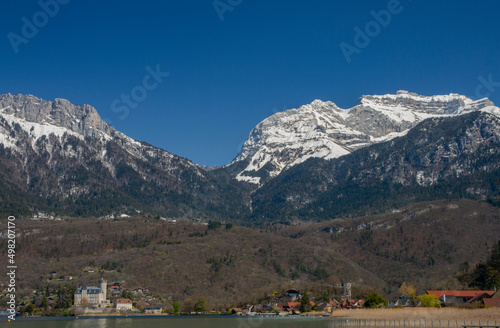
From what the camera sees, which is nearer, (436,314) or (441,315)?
(441,315)

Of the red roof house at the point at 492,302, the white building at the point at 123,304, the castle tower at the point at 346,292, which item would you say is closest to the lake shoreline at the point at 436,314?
the red roof house at the point at 492,302

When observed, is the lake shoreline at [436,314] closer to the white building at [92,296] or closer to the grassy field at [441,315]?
the grassy field at [441,315]

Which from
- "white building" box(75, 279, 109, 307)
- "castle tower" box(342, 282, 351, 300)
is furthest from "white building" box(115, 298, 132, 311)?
"castle tower" box(342, 282, 351, 300)

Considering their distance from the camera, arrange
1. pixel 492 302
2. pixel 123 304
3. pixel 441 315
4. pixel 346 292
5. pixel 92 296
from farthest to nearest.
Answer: pixel 346 292, pixel 92 296, pixel 123 304, pixel 492 302, pixel 441 315

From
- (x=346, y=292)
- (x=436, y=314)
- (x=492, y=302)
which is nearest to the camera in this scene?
(x=436, y=314)

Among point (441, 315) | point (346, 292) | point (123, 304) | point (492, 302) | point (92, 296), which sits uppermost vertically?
point (92, 296)

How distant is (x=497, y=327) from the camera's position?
86.3m

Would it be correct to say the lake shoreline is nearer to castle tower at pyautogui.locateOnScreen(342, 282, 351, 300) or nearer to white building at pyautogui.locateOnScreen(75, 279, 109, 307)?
castle tower at pyautogui.locateOnScreen(342, 282, 351, 300)

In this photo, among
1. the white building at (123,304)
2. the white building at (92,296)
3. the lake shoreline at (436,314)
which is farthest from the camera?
the white building at (92,296)

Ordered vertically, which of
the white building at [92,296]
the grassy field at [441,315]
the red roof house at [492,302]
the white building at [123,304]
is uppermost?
the white building at [92,296]

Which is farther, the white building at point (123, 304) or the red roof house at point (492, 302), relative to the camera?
the white building at point (123, 304)

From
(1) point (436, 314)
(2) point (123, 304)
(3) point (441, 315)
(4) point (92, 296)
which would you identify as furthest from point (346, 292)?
(3) point (441, 315)

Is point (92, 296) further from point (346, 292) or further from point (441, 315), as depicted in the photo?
point (441, 315)

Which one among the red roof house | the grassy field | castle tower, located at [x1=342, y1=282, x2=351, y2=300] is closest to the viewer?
the grassy field
